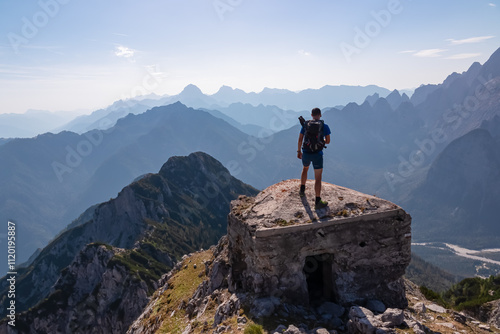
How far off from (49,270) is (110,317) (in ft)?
277

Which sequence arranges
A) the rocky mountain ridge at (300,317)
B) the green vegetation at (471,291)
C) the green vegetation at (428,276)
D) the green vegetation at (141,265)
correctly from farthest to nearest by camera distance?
the green vegetation at (428,276) → the green vegetation at (141,265) → the green vegetation at (471,291) → the rocky mountain ridge at (300,317)

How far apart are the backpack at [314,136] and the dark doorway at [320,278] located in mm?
4534

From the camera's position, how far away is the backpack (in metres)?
13.1

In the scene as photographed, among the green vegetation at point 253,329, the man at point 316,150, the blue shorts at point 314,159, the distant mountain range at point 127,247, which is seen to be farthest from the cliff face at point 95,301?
the blue shorts at point 314,159

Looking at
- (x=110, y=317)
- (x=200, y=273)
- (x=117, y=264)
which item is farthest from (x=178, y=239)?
(x=200, y=273)

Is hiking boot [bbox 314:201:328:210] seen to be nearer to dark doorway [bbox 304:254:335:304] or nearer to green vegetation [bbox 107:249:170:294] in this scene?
dark doorway [bbox 304:254:335:304]

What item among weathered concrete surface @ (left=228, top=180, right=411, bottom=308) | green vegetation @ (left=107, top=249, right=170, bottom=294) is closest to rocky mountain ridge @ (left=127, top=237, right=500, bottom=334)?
weathered concrete surface @ (left=228, top=180, right=411, bottom=308)

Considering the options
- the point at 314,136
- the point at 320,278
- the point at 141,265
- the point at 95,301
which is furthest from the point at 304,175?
the point at 141,265

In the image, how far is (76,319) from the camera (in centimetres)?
7138

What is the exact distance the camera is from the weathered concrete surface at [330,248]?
12.2m

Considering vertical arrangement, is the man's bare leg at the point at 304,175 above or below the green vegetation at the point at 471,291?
above

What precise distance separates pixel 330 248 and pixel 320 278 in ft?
9.70

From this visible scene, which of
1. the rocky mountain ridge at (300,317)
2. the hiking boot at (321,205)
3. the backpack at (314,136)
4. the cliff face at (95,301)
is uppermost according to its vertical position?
the backpack at (314,136)

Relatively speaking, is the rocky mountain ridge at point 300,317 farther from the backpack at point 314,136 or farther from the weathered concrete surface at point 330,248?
the backpack at point 314,136
